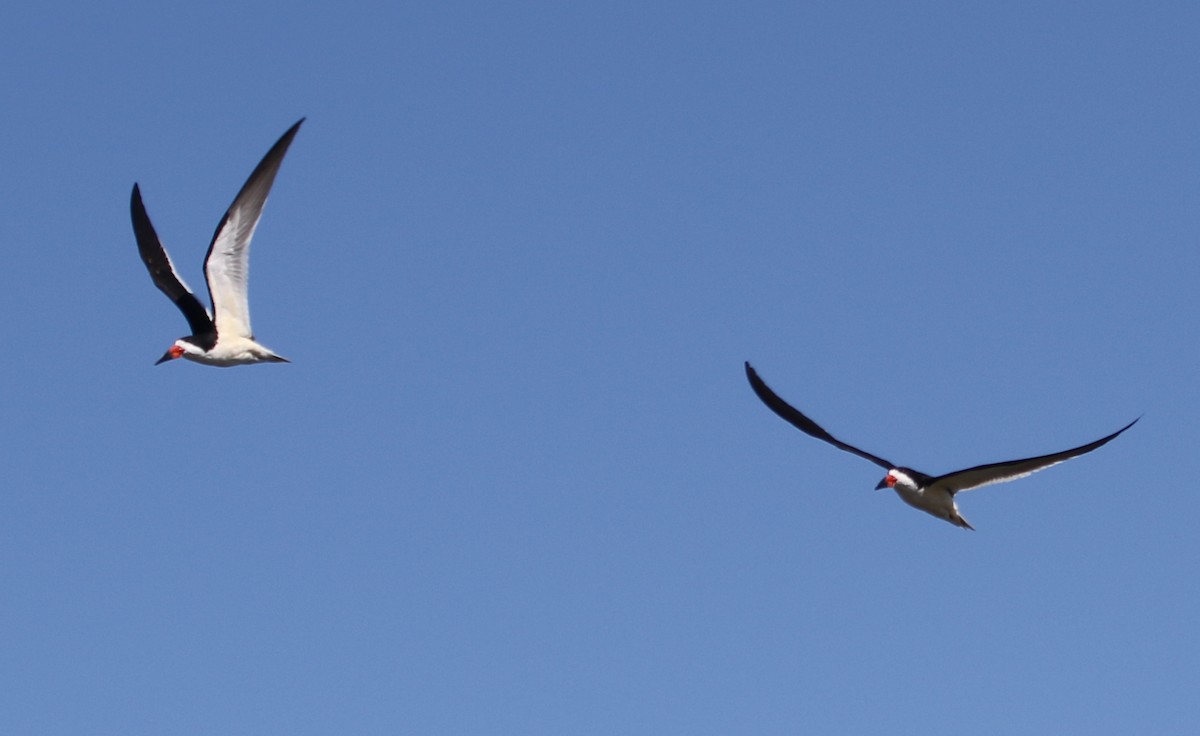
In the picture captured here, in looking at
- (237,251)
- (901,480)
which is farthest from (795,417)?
(237,251)

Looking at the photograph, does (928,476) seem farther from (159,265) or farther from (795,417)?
(159,265)

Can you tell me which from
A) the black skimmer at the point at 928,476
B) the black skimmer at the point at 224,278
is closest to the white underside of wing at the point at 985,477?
the black skimmer at the point at 928,476

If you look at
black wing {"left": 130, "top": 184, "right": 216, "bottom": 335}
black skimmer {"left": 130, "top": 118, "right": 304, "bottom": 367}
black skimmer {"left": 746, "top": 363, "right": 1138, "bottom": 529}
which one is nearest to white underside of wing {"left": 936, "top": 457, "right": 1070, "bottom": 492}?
black skimmer {"left": 746, "top": 363, "right": 1138, "bottom": 529}

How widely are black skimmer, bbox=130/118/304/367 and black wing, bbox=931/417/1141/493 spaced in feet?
35.5

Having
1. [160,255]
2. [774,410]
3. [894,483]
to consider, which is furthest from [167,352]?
[894,483]

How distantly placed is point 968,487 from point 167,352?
13.3 m

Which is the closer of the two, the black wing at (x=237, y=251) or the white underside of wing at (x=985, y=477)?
the white underside of wing at (x=985, y=477)

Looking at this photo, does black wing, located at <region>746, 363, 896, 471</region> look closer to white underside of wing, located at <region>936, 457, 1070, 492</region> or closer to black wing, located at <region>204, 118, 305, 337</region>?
white underside of wing, located at <region>936, 457, 1070, 492</region>

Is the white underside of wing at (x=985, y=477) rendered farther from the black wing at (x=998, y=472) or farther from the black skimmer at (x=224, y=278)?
the black skimmer at (x=224, y=278)

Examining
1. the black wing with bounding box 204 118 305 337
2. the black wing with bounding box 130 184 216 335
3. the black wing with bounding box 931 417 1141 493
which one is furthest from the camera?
the black wing with bounding box 130 184 216 335

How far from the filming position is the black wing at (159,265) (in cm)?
2516

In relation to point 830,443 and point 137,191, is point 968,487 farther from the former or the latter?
point 137,191

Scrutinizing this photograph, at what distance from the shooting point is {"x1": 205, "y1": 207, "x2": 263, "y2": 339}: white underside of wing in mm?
24078

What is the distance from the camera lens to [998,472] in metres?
22.8
